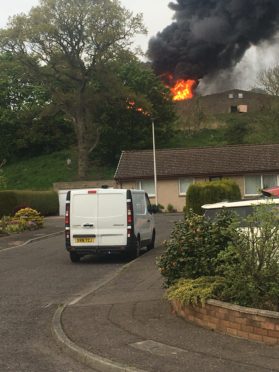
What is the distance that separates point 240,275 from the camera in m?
7.14

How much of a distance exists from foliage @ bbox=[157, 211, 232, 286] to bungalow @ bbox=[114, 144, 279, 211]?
33724 mm

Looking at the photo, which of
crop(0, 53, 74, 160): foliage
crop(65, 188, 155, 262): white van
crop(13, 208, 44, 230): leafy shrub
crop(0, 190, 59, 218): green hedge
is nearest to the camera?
crop(65, 188, 155, 262): white van

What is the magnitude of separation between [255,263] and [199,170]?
36431 millimetres

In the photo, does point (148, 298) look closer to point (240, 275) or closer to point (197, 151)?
point (240, 275)

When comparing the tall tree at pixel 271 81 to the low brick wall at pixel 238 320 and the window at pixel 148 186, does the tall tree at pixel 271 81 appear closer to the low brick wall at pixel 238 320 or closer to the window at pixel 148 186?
the window at pixel 148 186

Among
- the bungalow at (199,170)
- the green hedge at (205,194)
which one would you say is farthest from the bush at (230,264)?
the bungalow at (199,170)

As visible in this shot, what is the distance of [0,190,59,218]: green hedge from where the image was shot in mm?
32375

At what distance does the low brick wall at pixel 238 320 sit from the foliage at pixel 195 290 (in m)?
0.11

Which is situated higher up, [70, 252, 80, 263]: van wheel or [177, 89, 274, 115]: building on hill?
[177, 89, 274, 115]: building on hill

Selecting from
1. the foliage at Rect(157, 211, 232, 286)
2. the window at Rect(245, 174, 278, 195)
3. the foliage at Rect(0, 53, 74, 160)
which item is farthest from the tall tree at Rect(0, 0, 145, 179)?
the foliage at Rect(157, 211, 232, 286)

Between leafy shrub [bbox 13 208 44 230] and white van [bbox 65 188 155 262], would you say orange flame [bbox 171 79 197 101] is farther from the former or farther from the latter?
white van [bbox 65 188 155 262]

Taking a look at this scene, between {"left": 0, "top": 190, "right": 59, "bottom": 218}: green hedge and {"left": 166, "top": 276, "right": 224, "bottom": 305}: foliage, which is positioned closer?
{"left": 166, "top": 276, "right": 224, "bottom": 305}: foliage

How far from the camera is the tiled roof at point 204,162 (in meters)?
42.6

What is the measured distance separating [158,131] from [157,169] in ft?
54.9
